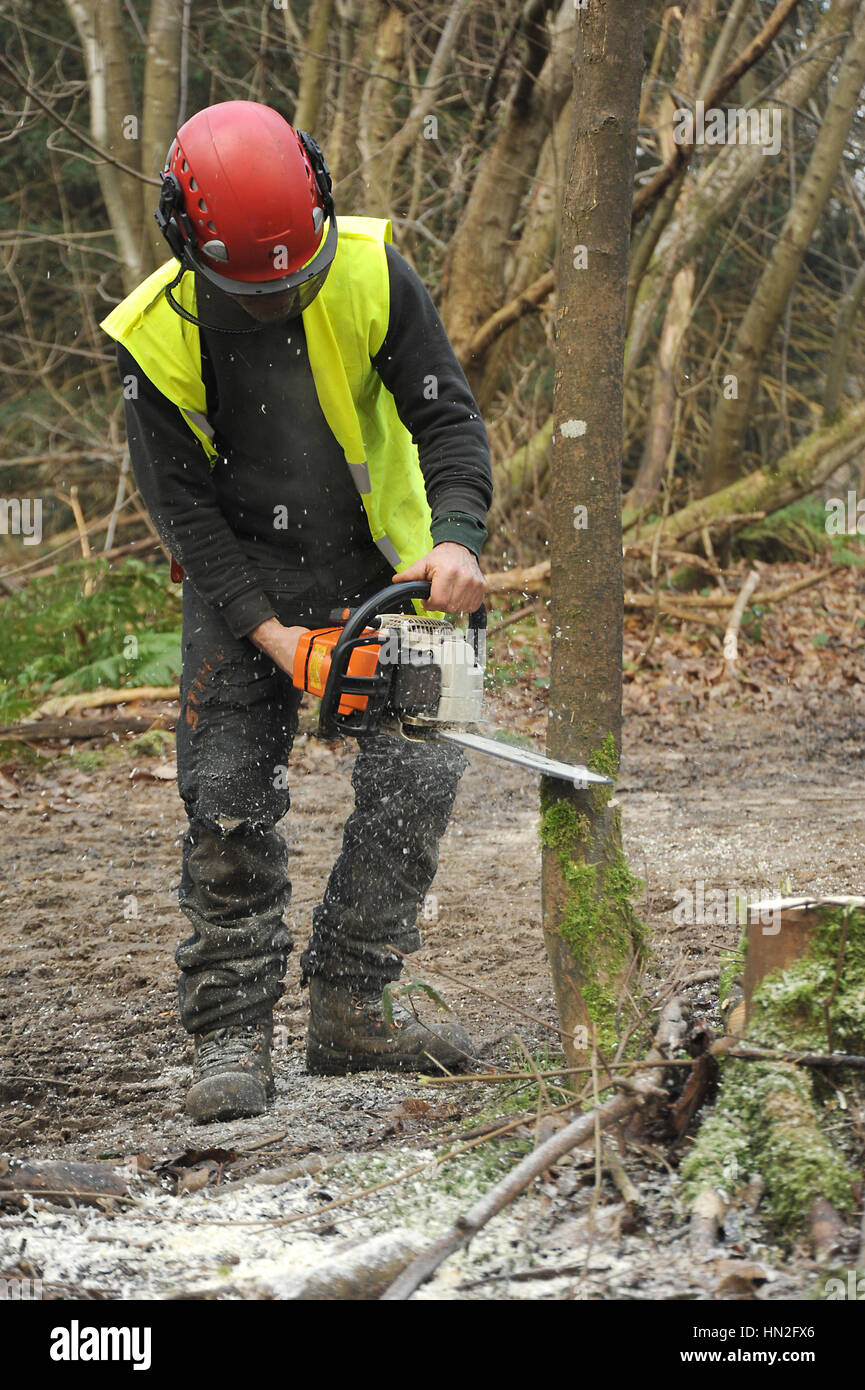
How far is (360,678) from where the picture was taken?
8.30ft

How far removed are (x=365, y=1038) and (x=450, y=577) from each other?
4.29 ft

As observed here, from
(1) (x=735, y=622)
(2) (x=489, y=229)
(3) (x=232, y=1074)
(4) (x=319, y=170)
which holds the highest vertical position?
(2) (x=489, y=229)

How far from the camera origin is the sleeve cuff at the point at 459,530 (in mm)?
2654

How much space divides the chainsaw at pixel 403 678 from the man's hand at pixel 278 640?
6.8 inches

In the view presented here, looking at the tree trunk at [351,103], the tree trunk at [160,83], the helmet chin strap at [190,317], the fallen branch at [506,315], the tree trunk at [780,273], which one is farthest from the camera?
the tree trunk at [780,273]

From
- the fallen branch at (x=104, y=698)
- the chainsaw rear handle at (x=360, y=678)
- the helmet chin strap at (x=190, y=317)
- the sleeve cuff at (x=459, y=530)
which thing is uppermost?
the helmet chin strap at (x=190, y=317)

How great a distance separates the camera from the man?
8.71ft

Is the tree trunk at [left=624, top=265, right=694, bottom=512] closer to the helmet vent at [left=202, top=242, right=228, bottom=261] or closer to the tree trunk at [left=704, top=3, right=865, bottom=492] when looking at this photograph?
the tree trunk at [left=704, top=3, right=865, bottom=492]

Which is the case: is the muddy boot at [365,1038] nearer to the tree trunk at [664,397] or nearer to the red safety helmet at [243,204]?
the red safety helmet at [243,204]

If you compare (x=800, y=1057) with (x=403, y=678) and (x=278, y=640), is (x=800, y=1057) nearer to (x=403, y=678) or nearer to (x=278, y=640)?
(x=403, y=678)

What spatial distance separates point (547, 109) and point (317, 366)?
559 cm

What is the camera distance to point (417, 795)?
300cm

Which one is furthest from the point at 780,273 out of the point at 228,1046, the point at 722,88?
the point at 228,1046

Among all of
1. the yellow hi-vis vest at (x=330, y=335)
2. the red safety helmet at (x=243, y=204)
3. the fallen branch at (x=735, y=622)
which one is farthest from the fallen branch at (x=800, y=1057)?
the fallen branch at (x=735, y=622)
